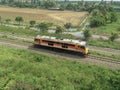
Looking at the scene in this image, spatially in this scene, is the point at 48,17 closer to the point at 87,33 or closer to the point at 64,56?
the point at 87,33

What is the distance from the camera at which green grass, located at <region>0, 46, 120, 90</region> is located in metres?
28.6

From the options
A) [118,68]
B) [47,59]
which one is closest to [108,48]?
[118,68]

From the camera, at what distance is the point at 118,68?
35406mm

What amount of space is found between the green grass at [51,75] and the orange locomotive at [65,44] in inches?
174

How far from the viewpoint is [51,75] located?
Result: 31.6m

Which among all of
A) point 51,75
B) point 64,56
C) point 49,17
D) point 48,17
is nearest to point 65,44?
point 64,56

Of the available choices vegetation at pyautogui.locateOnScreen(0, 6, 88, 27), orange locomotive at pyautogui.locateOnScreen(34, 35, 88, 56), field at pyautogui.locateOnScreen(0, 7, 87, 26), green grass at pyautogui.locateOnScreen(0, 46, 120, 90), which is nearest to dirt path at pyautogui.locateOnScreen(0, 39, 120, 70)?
orange locomotive at pyautogui.locateOnScreen(34, 35, 88, 56)

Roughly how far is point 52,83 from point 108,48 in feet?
81.0

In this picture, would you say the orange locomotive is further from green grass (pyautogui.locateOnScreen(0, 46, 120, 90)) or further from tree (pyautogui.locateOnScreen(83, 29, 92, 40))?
tree (pyautogui.locateOnScreen(83, 29, 92, 40))

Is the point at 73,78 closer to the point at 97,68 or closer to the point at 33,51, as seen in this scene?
the point at 97,68

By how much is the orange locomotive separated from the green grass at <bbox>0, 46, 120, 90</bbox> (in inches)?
174

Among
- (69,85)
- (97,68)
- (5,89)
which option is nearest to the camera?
(5,89)

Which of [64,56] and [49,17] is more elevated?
[49,17]

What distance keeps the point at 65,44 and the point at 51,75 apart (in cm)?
1214
